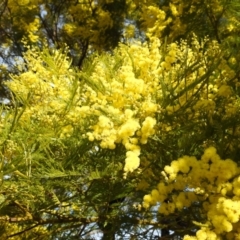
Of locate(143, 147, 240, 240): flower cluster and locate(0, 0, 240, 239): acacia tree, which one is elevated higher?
locate(0, 0, 240, 239): acacia tree

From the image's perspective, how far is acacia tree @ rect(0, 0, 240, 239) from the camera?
2.35m

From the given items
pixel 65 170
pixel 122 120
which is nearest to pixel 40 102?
pixel 65 170

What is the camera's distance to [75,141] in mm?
2629

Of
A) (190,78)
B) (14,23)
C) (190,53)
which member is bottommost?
(190,78)

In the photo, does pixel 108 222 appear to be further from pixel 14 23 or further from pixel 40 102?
pixel 14 23

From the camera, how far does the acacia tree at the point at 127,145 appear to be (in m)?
2.35

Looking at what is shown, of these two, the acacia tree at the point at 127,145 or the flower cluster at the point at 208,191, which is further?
the acacia tree at the point at 127,145

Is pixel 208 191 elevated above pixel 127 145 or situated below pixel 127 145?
below

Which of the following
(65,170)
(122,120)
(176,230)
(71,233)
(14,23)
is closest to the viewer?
(122,120)

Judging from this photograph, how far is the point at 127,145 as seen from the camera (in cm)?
235

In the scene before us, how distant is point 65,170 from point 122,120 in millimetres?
445

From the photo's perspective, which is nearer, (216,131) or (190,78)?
(216,131)

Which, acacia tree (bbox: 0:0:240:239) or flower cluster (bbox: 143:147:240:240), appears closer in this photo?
flower cluster (bbox: 143:147:240:240)

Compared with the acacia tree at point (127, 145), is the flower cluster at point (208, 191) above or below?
below
